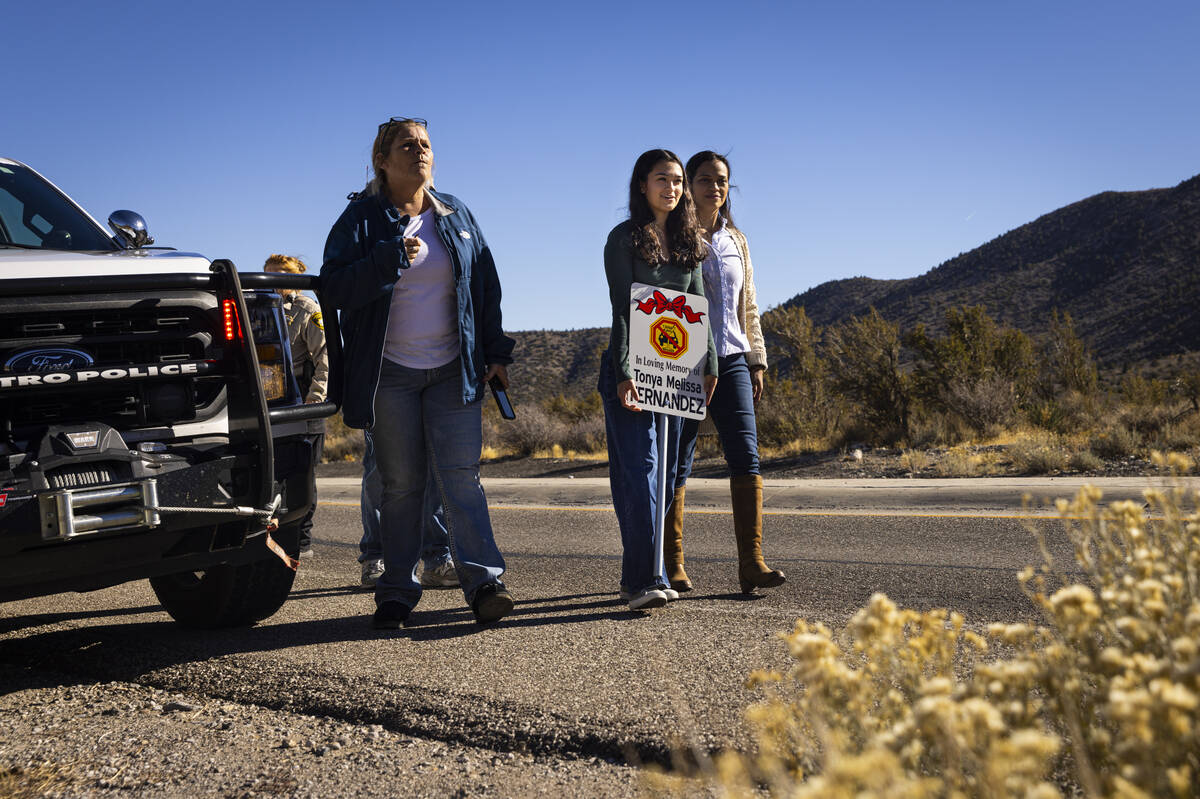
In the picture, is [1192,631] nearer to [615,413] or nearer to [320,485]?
[615,413]

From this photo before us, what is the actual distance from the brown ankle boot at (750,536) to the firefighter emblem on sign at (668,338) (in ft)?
2.30

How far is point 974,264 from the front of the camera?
173ft

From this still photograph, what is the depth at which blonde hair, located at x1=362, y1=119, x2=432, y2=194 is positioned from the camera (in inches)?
176

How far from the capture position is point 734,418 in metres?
4.96

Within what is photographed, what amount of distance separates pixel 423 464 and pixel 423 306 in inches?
29.3

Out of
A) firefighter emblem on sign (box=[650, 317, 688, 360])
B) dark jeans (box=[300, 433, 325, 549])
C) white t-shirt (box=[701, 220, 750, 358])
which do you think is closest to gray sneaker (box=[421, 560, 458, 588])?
dark jeans (box=[300, 433, 325, 549])

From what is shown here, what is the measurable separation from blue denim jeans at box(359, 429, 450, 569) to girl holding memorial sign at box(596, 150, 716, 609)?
1153mm

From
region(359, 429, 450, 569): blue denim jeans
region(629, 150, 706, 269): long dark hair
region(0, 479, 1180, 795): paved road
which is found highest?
region(629, 150, 706, 269): long dark hair

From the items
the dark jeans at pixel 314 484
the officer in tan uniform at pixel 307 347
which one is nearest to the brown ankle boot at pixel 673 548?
the dark jeans at pixel 314 484

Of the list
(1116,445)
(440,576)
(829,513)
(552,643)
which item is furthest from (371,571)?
(1116,445)

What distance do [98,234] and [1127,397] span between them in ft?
53.9

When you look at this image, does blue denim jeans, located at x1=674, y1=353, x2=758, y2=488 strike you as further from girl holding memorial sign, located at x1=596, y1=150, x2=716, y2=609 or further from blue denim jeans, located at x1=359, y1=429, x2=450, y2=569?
blue denim jeans, located at x1=359, y1=429, x2=450, y2=569

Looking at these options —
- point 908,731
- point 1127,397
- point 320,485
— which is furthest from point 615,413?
point 1127,397

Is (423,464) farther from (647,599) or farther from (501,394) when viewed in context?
(647,599)
